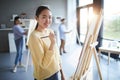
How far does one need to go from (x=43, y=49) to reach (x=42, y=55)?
6 cm

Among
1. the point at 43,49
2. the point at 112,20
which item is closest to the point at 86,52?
the point at 43,49

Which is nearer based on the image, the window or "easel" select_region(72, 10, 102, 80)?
"easel" select_region(72, 10, 102, 80)

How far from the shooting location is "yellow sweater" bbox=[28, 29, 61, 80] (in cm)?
133

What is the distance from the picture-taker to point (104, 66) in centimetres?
445

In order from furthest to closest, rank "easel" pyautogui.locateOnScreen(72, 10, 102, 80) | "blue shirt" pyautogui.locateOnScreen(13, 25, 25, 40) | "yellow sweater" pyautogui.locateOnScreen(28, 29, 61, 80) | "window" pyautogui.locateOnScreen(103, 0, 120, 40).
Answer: "window" pyautogui.locateOnScreen(103, 0, 120, 40)
"blue shirt" pyautogui.locateOnScreen(13, 25, 25, 40)
"easel" pyautogui.locateOnScreen(72, 10, 102, 80)
"yellow sweater" pyautogui.locateOnScreen(28, 29, 61, 80)

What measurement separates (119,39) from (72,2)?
3.77m

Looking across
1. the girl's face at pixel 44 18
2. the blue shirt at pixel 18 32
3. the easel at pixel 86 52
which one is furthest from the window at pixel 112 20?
the girl's face at pixel 44 18

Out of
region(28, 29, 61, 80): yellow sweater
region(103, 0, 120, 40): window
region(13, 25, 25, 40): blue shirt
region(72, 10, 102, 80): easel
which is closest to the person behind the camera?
region(28, 29, 61, 80): yellow sweater

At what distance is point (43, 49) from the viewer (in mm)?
1379

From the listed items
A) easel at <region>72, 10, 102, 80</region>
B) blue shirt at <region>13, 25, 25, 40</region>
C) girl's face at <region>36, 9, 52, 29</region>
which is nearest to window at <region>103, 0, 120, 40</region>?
blue shirt at <region>13, 25, 25, 40</region>

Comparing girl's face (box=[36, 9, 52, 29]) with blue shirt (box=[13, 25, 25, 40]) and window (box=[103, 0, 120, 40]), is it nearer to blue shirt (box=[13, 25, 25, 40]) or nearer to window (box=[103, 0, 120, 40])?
blue shirt (box=[13, 25, 25, 40])

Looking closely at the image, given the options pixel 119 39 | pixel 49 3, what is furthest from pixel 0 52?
pixel 119 39

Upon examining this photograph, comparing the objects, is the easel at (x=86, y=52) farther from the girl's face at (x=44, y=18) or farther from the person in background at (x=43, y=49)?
the girl's face at (x=44, y=18)

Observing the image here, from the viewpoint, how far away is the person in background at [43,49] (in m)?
1.34
